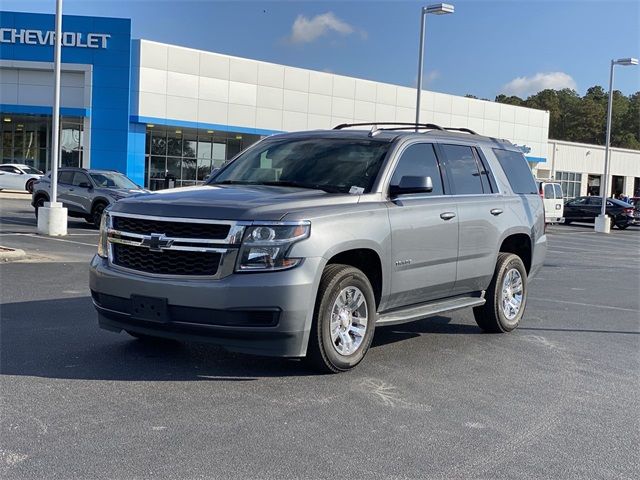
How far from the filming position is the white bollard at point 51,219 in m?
17.2

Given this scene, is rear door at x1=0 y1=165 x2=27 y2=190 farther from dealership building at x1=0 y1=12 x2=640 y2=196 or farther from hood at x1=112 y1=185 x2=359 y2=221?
hood at x1=112 y1=185 x2=359 y2=221

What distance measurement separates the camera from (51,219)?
677 inches

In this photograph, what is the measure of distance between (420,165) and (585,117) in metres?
103

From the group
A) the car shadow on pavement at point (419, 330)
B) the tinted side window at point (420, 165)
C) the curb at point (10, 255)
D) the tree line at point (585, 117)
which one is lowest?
the car shadow on pavement at point (419, 330)

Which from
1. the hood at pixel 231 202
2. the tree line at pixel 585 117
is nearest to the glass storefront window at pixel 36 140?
the hood at pixel 231 202

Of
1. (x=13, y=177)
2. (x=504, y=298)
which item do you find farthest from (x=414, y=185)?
(x=13, y=177)

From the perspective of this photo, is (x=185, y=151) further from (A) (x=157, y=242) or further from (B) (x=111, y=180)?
(A) (x=157, y=242)

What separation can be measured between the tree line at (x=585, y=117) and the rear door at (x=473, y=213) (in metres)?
102

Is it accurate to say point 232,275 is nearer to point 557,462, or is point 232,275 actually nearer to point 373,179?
point 373,179

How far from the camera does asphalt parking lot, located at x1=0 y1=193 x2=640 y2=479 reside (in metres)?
4.05

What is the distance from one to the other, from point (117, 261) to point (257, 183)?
150 cm

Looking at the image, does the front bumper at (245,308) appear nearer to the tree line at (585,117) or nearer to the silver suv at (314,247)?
the silver suv at (314,247)

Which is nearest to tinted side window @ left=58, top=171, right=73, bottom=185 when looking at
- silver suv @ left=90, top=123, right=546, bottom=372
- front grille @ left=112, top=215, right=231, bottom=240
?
silver suv @ left=90, top=123, right=546, bottom=372

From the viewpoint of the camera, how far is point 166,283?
5.36 metres
